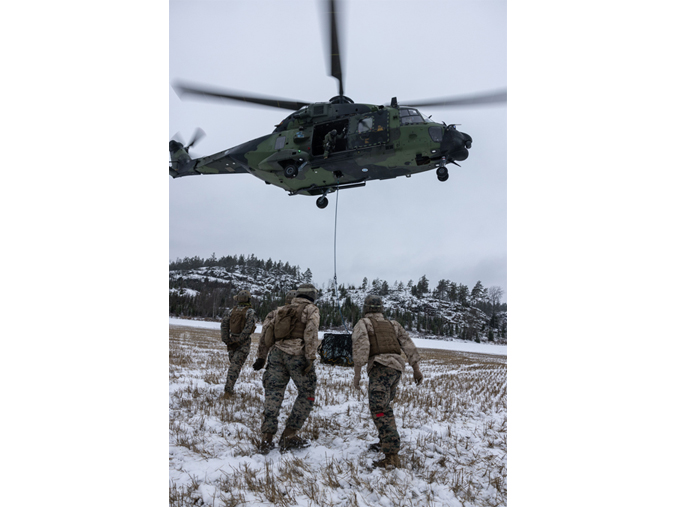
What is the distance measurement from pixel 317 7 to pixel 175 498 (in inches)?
233

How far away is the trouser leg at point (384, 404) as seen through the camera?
11.3 ft

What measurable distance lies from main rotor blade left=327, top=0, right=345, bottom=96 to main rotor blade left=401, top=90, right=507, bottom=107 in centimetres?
174

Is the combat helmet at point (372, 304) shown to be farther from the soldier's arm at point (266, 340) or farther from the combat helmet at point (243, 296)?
the combat helmet at point (243, 296)

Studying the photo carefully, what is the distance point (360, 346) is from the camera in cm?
376

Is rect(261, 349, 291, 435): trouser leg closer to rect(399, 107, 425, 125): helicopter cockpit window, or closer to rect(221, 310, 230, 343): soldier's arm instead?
rect(221, 310, 230, 343): soldier's arm

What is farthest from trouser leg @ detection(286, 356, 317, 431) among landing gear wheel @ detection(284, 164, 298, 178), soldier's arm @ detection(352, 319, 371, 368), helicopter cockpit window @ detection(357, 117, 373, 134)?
helicopter cockpit window @ detection(357, 117, 373, 134)

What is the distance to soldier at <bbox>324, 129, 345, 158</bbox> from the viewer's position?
7.80m

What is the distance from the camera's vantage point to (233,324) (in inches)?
237

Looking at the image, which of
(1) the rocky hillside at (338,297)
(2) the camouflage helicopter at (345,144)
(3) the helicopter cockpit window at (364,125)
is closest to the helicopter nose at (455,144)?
(2) the camouflage helicopter at (345,144)

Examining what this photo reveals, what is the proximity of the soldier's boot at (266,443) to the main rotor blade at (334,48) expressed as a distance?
5425 millimetres

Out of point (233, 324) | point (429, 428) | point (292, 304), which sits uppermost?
point (292, 304)
